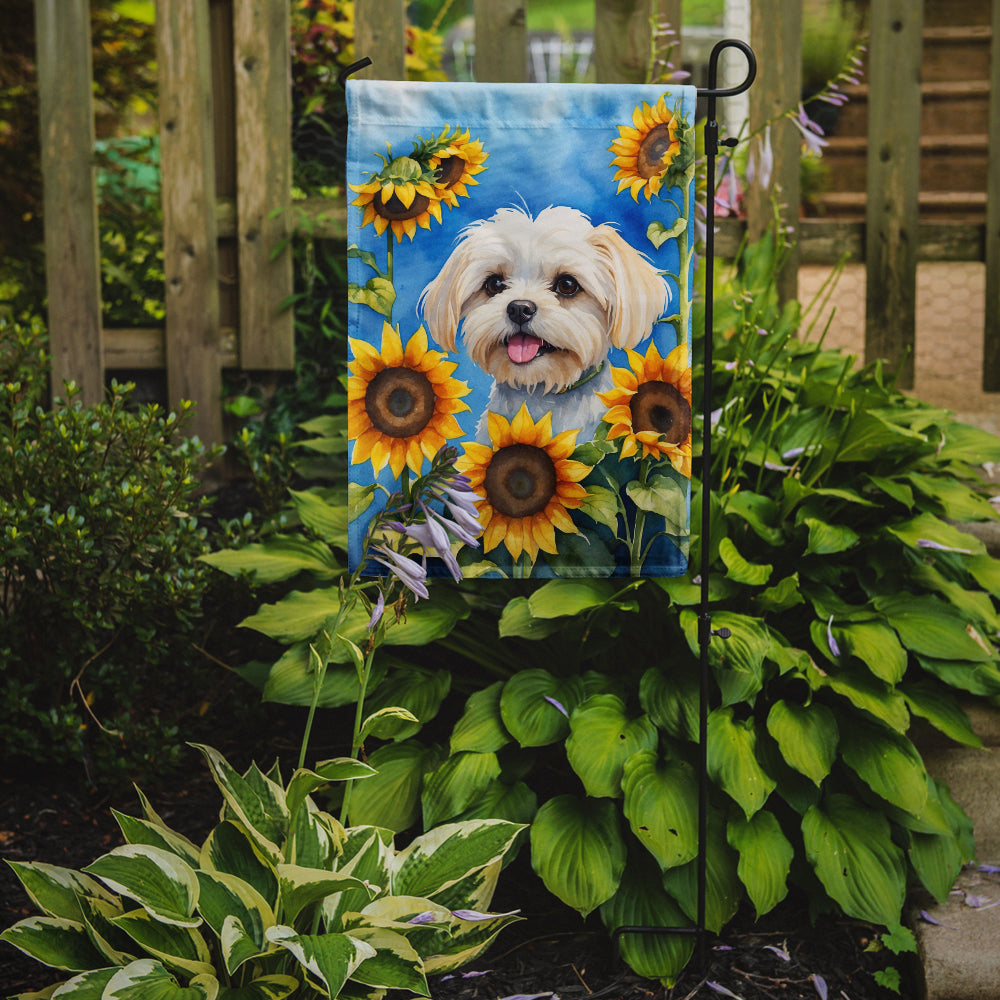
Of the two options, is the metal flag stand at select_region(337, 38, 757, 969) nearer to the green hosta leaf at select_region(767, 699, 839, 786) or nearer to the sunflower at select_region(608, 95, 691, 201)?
the sunflower at select_region(608, 95, 691, 201)

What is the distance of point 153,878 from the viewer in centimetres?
144

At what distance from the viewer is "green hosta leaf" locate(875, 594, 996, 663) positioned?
1.98 meters

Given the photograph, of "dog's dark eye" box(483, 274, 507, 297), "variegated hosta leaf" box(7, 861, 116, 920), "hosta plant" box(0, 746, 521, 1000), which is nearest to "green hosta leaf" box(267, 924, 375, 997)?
"hosta plant" box(0, 746, 521, 1000)

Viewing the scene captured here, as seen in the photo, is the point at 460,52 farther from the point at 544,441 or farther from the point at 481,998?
the point at 481,998

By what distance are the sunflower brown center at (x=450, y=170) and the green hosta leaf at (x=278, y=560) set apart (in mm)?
934

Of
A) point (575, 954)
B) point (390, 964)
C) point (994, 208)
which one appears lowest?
point (575, 954)

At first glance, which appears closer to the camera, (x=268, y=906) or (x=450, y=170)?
(x=268, y=906)

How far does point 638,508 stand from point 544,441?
0.21 metres

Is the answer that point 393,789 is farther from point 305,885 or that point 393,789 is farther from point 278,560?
point 278,560

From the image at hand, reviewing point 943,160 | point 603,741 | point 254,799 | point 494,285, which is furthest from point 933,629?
point 943,160

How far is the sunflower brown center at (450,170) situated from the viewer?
1740mm

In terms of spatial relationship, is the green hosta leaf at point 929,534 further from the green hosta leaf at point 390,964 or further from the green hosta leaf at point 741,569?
the green hosta leaf at point 390,964

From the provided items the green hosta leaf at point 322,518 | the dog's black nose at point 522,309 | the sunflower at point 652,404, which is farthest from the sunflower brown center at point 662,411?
the green hosta leaf at point 322,518

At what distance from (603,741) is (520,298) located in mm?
822
